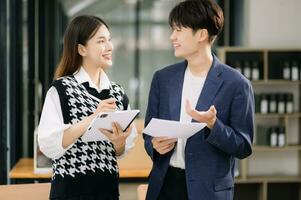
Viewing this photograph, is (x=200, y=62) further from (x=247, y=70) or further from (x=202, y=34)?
(x=247, y=70)

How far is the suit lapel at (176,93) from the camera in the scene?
1964 mm

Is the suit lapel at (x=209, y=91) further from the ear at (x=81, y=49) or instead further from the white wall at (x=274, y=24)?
the white wall at (x=274, y=24)

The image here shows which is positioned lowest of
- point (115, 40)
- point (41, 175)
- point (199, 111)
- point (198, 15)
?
point (41, 175)

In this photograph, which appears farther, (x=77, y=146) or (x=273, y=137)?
(x=273, y=137)

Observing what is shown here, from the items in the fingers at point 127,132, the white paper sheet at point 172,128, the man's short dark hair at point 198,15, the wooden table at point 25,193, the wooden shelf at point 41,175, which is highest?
the man's short dark hair at point 198,15

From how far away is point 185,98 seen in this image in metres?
1.97

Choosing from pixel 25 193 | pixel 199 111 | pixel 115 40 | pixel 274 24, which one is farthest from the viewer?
pixel 115 40

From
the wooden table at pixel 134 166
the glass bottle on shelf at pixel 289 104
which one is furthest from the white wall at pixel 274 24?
the wooden table at pixel 134 166

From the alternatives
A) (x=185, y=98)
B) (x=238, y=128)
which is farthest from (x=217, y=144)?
(x=185, y=98)

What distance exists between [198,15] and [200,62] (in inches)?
7.1

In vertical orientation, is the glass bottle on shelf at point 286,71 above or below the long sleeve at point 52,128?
above

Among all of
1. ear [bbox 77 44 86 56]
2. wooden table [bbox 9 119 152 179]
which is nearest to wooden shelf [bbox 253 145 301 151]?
wooden table [bbox 9 119 152 179]

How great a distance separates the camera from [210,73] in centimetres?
197

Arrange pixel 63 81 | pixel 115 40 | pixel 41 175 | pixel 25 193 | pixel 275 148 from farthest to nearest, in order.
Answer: pixel 115 40 → pixel 275 148 → pixel 41 175 → pixel 25 193 → pixel 63 81
